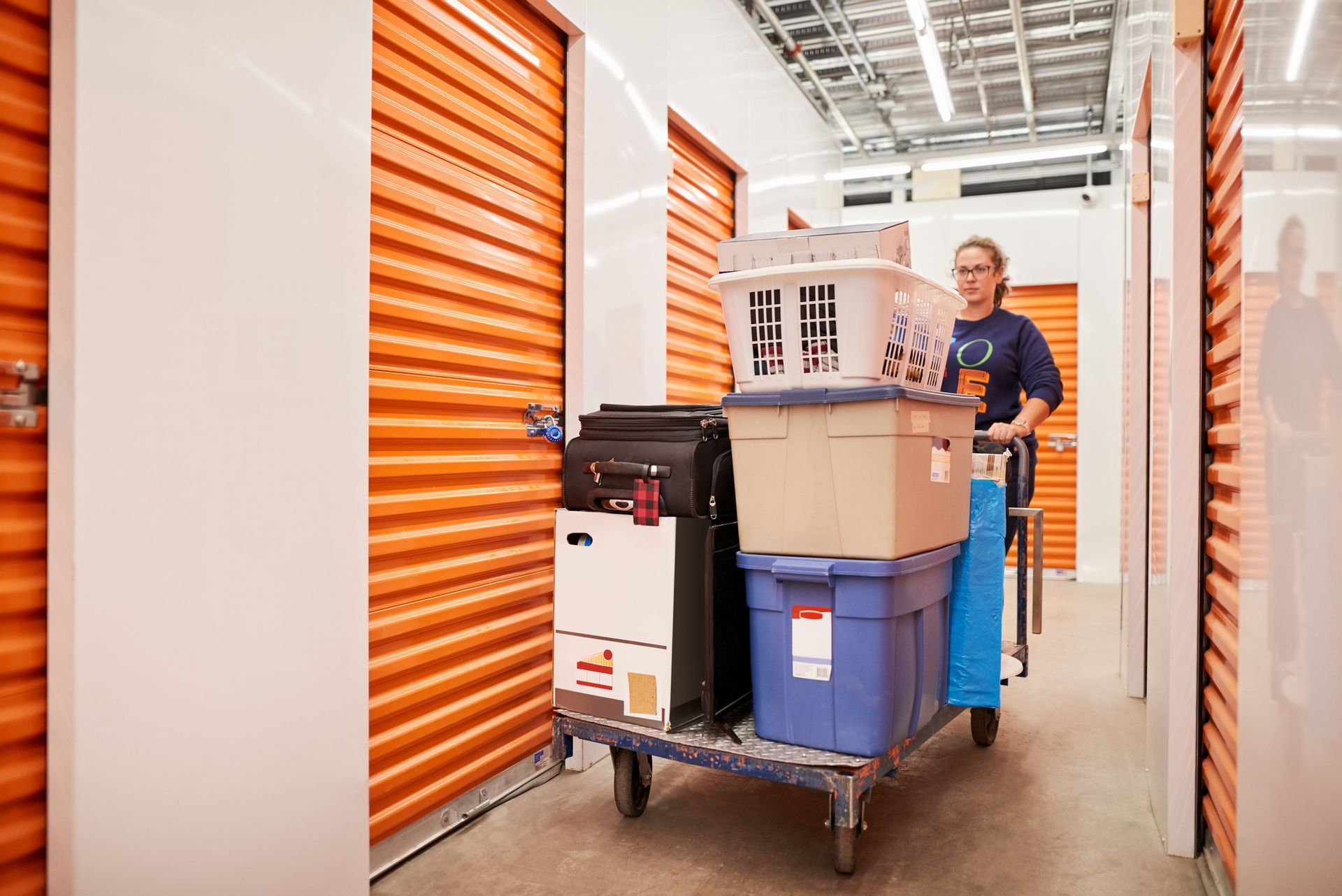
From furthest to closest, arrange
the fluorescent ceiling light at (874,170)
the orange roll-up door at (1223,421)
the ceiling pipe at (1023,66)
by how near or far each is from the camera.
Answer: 1. the fluorescent ceiling light at (874,170)
2. the ceiling pipe at (1023,66)
3. the orange roll-up door at (1223,421)

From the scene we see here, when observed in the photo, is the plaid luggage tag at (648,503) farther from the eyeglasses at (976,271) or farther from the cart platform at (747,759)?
the eyeglasses at (976,271)

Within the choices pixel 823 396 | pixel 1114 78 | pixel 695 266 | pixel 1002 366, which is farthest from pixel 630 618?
pixel 1114 78

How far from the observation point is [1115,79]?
7.45 meters

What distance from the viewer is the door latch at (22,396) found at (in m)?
1.57

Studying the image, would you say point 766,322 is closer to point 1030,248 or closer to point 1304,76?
point 1304,76

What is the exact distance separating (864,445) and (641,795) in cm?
137

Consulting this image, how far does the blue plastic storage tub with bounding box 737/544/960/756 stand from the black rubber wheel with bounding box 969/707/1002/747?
0.91 meters

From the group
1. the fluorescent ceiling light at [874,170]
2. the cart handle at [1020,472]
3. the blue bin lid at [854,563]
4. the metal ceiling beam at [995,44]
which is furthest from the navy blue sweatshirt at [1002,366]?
the fluorescent ceiling light at [874,170]

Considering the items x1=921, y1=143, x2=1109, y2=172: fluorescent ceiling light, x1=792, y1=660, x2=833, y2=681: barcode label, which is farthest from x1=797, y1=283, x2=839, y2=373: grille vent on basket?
x1=921, y1=143, x2=1109, y2=172: fluorescent ceiling light

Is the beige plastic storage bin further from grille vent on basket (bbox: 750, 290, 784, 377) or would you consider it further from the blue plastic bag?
the blue plastic bag

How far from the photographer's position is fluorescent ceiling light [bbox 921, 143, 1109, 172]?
7910mm

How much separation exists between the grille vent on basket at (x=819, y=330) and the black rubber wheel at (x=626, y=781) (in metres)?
1.34

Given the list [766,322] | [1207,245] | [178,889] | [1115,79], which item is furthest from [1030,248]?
[178,889]

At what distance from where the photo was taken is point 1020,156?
26.0 ft
